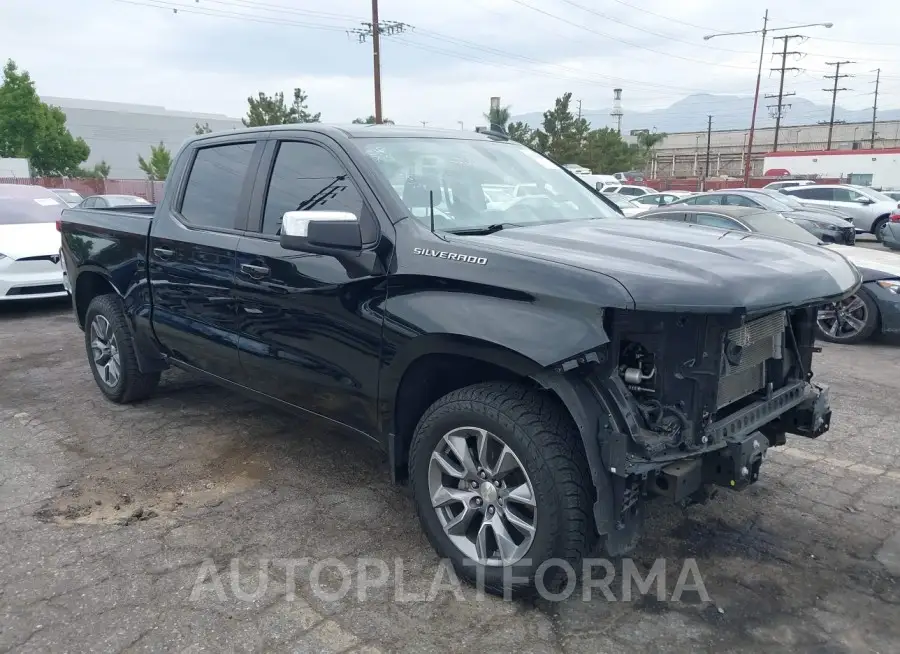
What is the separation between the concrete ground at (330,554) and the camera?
9.02 ft

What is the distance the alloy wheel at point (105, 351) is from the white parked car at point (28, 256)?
4.26m

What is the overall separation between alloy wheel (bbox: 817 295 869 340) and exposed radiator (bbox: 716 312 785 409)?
4.80m

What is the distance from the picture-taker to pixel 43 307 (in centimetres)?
997

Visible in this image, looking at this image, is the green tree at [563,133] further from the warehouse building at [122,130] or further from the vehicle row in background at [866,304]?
the warehouse building at [122,130]

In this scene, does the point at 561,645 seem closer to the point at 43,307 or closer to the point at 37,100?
the point at 43,307

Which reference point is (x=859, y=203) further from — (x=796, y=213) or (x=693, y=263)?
(x=693, y=263)

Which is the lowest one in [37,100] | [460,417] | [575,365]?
[460,417]

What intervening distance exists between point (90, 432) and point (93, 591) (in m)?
2.14

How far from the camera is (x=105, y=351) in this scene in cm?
545

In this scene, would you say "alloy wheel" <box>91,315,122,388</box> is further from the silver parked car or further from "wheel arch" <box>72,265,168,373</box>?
the silver parked car

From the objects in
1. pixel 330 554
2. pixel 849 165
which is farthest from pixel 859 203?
pixel 849 165

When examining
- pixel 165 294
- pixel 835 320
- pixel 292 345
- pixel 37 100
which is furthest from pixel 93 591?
pixel 37 100

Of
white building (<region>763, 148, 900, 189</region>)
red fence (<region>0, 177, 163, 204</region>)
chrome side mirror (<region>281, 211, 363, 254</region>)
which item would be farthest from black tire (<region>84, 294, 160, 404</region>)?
white building (<region>763, 148, 900, 189</region>)

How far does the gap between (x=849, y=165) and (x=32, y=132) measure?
48.3 metres
